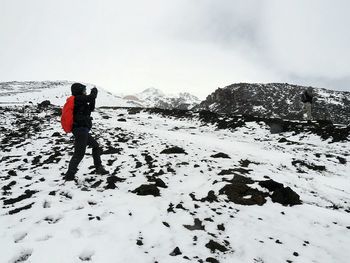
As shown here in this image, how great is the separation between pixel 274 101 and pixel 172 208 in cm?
5857

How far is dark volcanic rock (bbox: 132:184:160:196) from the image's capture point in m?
7.38

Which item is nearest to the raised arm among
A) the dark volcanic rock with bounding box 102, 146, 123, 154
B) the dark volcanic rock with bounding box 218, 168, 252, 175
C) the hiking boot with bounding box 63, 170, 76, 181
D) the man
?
the man

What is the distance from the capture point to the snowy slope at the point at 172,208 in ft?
16.2

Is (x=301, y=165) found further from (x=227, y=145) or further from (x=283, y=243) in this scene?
(x=283, y=243)

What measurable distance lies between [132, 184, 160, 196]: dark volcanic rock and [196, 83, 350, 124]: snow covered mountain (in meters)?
46.6

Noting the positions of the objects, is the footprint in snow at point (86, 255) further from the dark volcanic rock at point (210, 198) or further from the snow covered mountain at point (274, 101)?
the snow covered mountain at point (274, 101)

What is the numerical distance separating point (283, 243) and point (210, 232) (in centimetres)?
126

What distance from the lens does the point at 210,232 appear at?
5.73 metres

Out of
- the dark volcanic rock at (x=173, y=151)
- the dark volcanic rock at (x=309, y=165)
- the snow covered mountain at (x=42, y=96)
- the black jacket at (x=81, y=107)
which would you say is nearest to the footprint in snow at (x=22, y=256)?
the black jacket at (x=81, y=107)

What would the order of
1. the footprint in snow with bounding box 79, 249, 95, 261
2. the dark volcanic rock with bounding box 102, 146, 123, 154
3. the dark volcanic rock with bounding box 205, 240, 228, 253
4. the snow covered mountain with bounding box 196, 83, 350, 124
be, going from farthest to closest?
the snow covered mountain with bounding box 196, 83, 350, 124, the dark volcanic rock with bounding box 102, 146, 123, 154, the dark volcanic rock with bounding box 205, 240, 228, 253, the footprint in snow with bounding box 79, 249, 95, 261

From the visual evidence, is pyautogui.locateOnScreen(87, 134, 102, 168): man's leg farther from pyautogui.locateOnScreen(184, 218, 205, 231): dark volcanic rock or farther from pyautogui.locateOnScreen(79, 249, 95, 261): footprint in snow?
pyautogui.locateOnScreen(79, 249, 95, 261): footprint in snow

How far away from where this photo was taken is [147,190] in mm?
7445

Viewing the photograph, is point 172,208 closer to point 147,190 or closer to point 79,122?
point 147,190

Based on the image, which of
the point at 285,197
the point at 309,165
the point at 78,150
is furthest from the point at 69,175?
the point at 309,165
